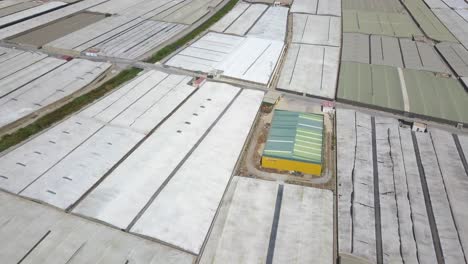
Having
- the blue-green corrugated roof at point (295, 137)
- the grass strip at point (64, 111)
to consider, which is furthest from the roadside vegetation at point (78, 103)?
the blue-green corrugated roof at point (295, 137)

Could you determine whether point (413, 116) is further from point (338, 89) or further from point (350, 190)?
point (350, 190)

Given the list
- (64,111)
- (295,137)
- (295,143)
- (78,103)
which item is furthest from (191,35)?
(295,143)

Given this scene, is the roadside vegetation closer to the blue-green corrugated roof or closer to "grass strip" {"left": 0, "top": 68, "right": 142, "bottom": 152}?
"grass strip" {"left": 0, "top": 68, "right": 142, "bottom": 152}

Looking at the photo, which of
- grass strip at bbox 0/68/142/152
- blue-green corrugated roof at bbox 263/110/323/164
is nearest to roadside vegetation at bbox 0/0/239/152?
grass strip at bbox 0/68/142/152

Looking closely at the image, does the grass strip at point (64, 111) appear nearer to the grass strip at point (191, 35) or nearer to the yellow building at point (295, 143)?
the grass strip at point (191, 35)

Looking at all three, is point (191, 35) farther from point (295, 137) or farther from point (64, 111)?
point (295, 137)

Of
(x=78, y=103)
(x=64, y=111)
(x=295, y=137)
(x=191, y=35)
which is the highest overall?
(x=191, y=35)
